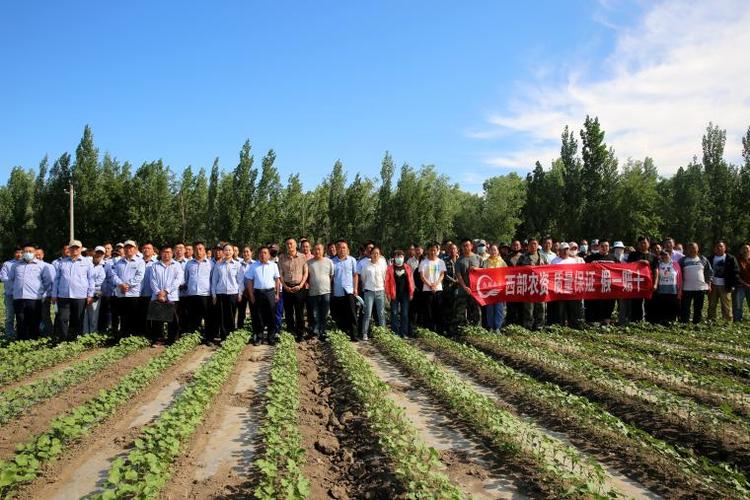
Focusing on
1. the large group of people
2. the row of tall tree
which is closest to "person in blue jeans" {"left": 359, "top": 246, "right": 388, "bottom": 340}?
the large group of people

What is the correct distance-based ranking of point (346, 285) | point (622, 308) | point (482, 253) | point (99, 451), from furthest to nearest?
point (622, 308) → point (482, 253) → point (346, 285) → point (99, 451)

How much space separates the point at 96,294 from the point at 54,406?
4991 millimetres

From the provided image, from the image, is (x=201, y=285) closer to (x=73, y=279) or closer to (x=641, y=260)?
(x=73, y=279)

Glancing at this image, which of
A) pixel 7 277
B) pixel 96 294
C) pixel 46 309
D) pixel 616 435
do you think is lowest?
pixel 616 435

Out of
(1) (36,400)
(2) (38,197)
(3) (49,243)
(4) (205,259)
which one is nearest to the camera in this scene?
(1) (36,400)

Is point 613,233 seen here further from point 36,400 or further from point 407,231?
point 36,400

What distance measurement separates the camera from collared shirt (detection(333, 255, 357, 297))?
33.7ft

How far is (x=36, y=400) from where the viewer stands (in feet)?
19.5

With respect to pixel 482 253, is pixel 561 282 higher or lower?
lower

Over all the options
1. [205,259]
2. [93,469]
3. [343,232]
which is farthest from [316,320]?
[343,232]

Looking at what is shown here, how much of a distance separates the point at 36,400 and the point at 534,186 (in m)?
40.9

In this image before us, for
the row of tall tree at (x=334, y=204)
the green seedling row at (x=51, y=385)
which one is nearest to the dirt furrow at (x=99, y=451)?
the green seedling row at (x=51, y=385)

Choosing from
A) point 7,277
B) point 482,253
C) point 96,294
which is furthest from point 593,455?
point 7,277

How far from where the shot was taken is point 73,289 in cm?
952
